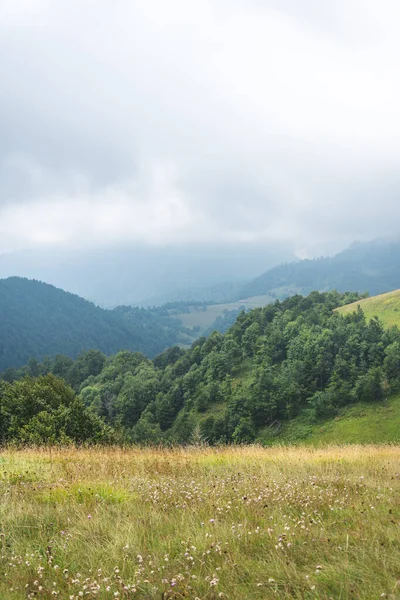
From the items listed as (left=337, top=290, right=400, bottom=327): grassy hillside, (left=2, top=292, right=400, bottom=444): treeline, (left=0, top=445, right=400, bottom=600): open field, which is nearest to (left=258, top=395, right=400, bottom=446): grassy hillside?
(left=2, top=292, right=400, bottom=444): treeline

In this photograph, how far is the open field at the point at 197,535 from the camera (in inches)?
159

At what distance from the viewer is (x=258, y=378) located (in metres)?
114

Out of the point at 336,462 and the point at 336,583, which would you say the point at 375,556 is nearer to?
the point at 336,583

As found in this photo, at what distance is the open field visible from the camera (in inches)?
159

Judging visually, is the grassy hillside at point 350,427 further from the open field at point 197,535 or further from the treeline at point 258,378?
the open field at point 197,535

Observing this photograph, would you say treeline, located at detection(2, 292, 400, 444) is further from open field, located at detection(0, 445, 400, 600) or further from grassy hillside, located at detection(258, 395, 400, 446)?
open field, located at detection(0, 445, 400, 600)

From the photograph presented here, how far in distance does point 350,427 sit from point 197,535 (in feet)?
303

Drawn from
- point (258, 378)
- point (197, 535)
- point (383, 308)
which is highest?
point (383, 308)

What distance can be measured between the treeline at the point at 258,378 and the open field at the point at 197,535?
7063 centimetres

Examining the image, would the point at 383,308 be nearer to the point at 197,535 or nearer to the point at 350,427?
the point at 350,427

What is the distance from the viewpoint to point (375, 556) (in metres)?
4.30

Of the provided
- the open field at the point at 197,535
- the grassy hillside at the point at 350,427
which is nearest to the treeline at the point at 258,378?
the grassy hillside at the point at 350,427

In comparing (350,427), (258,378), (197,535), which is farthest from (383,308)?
(197,535)

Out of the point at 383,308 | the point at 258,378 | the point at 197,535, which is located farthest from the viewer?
the point at 383,308
